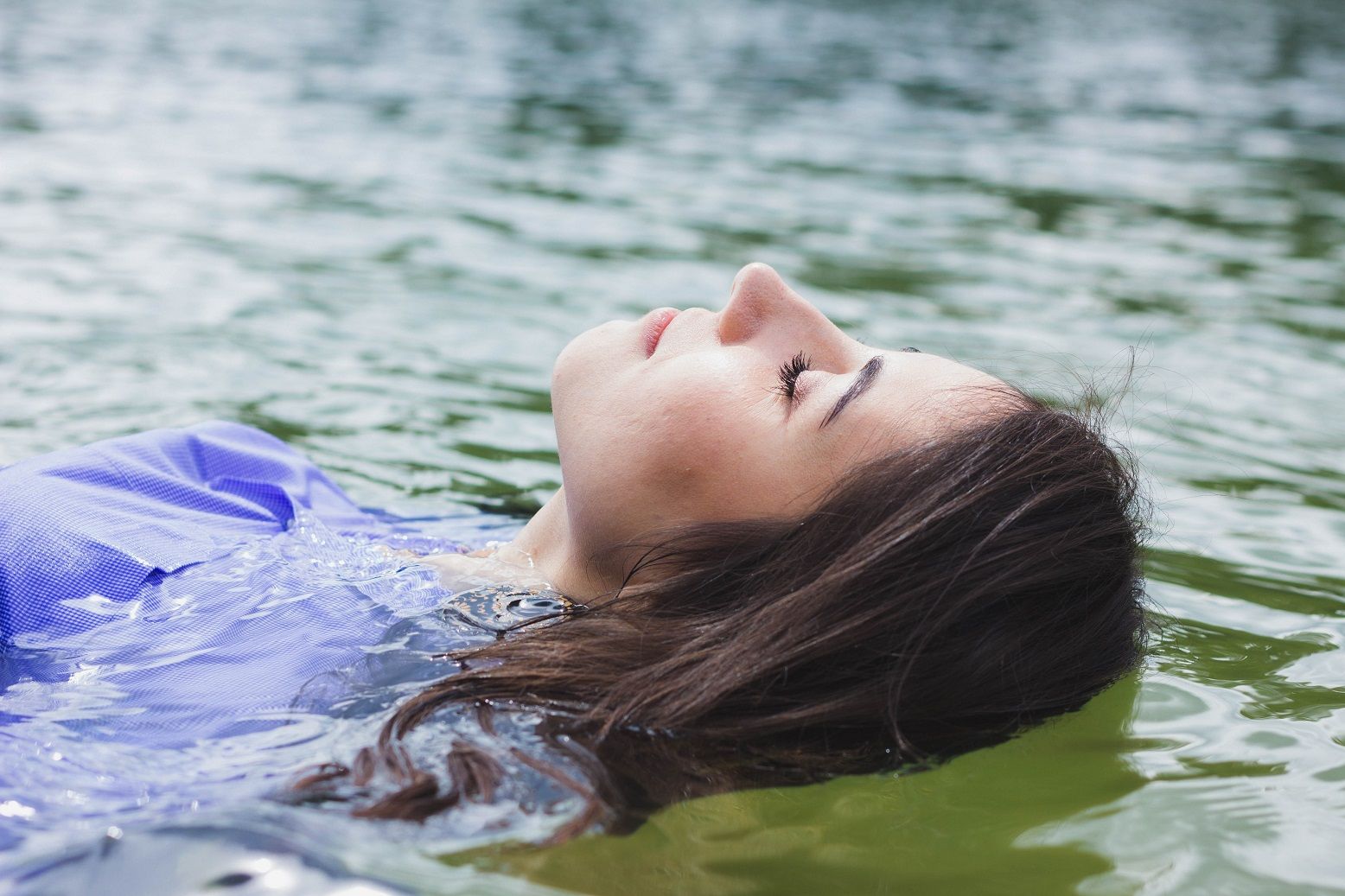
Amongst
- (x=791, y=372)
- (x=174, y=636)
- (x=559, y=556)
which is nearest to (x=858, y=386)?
(x=791, y=372)

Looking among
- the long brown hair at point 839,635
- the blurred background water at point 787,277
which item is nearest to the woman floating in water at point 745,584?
the long brown hair at point 839,635

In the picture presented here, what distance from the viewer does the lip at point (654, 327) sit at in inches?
112

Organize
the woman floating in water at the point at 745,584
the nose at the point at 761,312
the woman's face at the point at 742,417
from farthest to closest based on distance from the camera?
the nose at the point at 761,312 → the woman's face at the point at 742,417 → the woman floating in water at the point at 745,584

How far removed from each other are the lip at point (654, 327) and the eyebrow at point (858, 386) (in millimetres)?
455

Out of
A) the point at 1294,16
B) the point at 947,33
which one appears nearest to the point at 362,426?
the point at 947,33

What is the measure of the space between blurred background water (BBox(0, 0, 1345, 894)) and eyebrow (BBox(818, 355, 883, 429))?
70 centimetres

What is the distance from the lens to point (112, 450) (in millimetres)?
3158

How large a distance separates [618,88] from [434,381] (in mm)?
9170

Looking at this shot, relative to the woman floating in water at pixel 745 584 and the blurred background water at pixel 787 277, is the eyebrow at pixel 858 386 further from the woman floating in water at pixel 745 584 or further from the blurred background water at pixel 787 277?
the blurred background water at pixel 787 277

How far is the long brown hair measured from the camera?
2357 mm

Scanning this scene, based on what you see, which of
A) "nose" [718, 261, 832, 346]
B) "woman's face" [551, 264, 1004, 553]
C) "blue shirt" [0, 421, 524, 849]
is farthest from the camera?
"nose" [718, 261, 832, 346]

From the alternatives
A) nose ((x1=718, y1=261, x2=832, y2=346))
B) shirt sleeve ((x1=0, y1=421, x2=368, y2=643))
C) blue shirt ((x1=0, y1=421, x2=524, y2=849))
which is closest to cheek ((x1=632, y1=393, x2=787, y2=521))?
nose ((x1=718, y1=261, x2=832, y2=346))

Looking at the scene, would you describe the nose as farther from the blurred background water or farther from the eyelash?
the blurred background water

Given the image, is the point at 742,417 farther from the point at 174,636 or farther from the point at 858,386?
the point at 174,636
